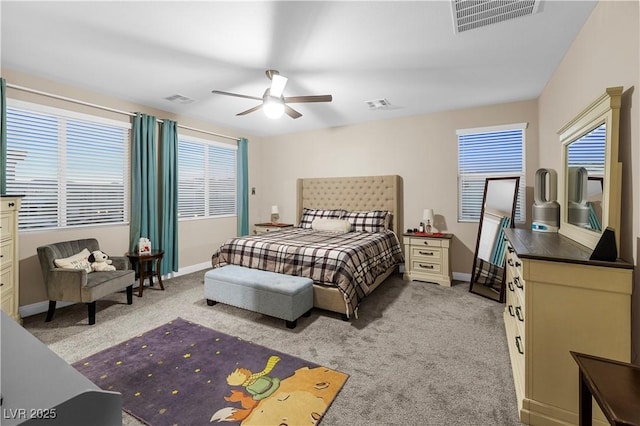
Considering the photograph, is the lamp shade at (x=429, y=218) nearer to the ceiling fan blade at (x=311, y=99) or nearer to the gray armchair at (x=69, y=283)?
the ceiling fan blade at (x=311, y=99)

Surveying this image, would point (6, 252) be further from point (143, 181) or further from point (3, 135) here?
point (143, 181)

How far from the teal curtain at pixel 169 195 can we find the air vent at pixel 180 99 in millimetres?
517

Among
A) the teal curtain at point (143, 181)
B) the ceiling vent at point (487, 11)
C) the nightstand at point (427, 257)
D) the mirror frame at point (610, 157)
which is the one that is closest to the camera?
the mirror frame at point (610, 157)

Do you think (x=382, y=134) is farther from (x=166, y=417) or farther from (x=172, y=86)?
(x=166, y=417)

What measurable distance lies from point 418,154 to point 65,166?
16.2 feet

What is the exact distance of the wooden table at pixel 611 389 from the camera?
92 centimetres

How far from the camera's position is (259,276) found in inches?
125

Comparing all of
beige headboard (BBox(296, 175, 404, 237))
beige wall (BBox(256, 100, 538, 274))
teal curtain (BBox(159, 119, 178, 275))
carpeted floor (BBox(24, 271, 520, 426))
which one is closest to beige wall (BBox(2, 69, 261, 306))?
teal curtain (BBox(159, 119, 178, 275))

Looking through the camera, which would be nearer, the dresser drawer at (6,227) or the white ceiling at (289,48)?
the white ceiling at (289,48)

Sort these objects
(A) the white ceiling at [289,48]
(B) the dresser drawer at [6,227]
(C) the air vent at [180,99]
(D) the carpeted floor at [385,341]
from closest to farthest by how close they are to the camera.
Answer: (D) the carpeted floor at [385,341] → (A) the white ceiling at [289,48] → (B) the dresser drawer at [6,227] → (C) the air vent at [180,99]

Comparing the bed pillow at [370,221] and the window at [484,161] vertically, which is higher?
the window at [484,161]

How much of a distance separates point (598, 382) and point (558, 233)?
1.91 m

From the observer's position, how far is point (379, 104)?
4.19 metres

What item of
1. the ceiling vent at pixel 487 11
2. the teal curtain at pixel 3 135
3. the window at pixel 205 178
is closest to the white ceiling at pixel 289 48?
the ceiling vent at pixel 487 11
